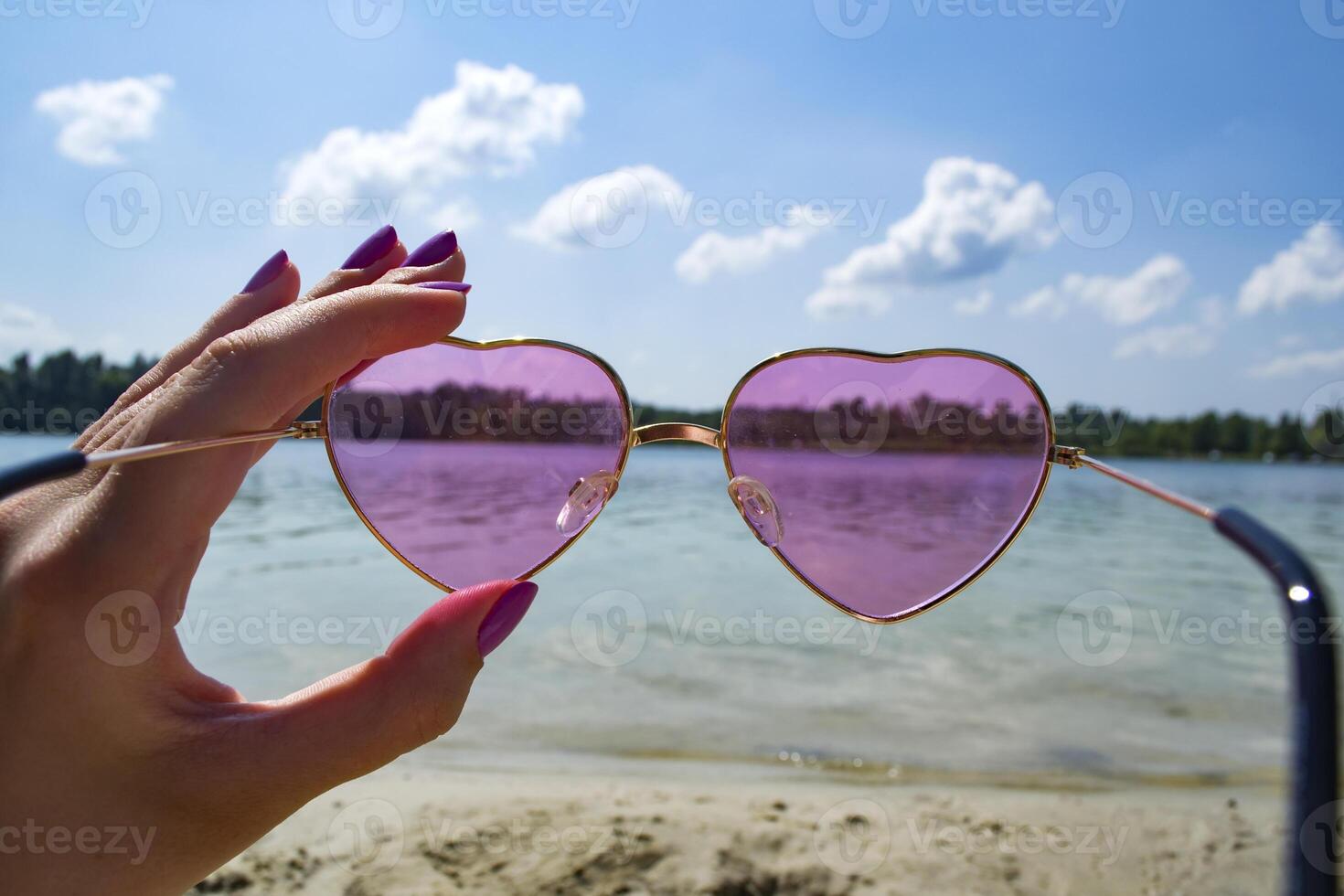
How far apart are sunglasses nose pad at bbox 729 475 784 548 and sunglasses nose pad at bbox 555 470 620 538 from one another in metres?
0.25

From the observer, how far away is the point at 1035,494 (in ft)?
5.47

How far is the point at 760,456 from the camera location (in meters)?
1.75

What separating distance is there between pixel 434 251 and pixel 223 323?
356mm

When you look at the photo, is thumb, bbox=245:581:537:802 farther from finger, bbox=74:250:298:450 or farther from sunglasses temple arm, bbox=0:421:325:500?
finger, bbox=74:250:298:450

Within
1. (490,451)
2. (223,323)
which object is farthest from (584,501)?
(223,323)

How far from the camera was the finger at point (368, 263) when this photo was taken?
144 centimetres

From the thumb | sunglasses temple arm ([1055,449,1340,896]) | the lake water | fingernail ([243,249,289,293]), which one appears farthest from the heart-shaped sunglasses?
the lake water

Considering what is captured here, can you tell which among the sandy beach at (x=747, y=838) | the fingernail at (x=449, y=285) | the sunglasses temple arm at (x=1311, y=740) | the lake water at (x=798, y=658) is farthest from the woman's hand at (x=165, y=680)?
the lake water at (x=798, y=658)

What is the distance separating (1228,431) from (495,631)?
36.8m

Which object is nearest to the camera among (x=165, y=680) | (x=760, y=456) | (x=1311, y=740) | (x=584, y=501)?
(x=1311, y=740)

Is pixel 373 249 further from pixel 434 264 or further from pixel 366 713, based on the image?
pixel 366 713

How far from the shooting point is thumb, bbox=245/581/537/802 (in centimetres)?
104

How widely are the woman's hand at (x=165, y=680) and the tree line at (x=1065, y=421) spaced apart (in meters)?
0.32

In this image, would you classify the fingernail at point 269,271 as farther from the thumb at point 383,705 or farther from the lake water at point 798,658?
the lake water at point 798,658
